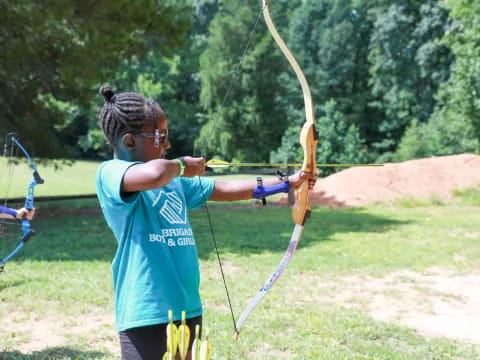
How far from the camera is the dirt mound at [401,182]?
14086 mm

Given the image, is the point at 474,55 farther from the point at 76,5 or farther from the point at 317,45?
the point at 317,45

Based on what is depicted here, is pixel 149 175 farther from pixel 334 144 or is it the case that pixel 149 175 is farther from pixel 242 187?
pixel 334 144

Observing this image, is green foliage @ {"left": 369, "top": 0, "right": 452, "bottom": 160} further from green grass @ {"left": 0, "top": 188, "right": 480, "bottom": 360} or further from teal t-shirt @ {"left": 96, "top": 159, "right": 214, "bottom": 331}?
teal t-shirt @ {"left": 96, "top": 159, "right": 214, "bottom": 331}

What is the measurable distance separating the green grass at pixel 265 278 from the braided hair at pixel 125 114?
2.12 meters

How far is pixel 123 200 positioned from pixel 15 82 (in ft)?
29.3

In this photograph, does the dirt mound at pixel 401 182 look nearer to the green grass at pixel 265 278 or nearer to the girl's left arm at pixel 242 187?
the green grass at pixel 265 278

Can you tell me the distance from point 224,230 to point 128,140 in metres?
7.38

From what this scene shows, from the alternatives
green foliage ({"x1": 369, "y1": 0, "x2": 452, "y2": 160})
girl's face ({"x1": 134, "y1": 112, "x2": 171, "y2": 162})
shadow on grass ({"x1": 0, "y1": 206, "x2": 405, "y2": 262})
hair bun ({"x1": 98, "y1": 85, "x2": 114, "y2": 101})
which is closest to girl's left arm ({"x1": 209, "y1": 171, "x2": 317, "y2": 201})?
girl's face ({"x1": 134, "y1": 112, "x2": 171, "y2": 162})

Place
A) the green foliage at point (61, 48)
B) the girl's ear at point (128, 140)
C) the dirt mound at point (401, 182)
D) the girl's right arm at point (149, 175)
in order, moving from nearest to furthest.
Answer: the girl's right arm at point (149, 175), the girl's ear at point (128, 140), the green foliage at point (61, 48), the dirt mound at point (401, 182)

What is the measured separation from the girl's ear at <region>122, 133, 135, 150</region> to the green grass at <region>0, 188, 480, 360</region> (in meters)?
2.09

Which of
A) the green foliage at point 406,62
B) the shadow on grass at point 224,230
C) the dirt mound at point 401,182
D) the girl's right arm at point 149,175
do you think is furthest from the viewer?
the green foliage at point 406,62

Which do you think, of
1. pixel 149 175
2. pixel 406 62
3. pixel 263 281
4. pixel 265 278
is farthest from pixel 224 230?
pixel 406 62

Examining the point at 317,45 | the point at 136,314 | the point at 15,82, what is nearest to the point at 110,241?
the point at 15,82

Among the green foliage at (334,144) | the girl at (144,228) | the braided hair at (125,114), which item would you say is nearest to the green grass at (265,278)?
the girl at (144,228)
